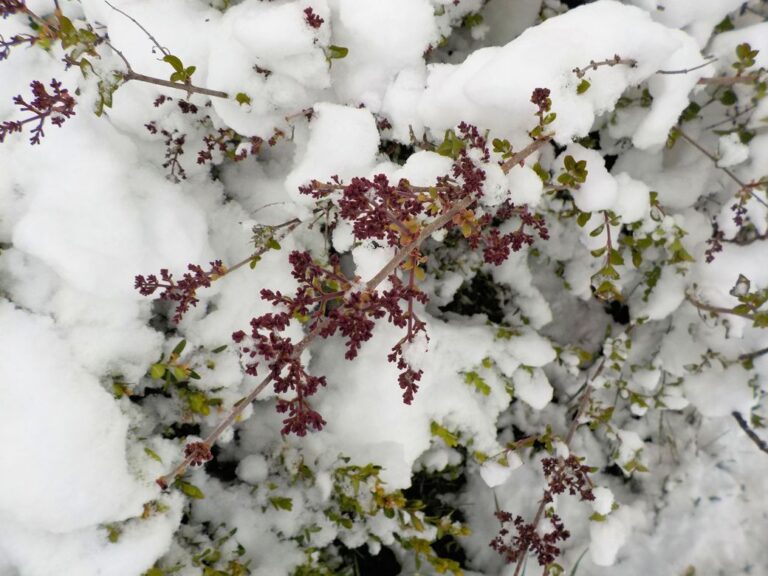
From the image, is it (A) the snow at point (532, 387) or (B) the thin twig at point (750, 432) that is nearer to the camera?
(A) the snow at point (532, 387)

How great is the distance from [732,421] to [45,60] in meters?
3.27

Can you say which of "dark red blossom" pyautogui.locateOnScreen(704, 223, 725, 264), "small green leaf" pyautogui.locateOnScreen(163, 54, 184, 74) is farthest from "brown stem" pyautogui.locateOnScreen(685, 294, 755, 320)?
"small green leaf" pyautogui.locateOnScreen(163, 54, 184, 74)

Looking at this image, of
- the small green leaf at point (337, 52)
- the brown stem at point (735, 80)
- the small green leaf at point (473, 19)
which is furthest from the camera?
the small green leaf at point (473, 19)

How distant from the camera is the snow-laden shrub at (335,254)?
54.9 inches

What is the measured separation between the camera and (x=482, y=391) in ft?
6.75

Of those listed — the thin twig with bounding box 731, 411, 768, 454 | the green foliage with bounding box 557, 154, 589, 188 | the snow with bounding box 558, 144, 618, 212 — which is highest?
the green foliage with bounding box 557, 154, 589, 188

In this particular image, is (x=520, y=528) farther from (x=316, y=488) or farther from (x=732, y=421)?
(x=732, y=421)

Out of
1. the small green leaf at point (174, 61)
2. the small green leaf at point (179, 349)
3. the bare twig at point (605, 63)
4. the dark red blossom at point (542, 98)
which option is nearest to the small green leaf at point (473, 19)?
the bare twig at point (605, 63)

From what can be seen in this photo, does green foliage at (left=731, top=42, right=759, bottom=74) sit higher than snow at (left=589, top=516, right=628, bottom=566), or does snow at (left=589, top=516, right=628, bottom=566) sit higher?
green foliage at (left=731, top=42, right=759, bottom=74)

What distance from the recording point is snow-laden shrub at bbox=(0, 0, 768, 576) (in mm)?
1394

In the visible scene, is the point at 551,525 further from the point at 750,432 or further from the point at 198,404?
the point at 198,404

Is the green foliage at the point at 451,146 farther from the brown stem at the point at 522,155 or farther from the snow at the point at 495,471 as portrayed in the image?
the snow at the point at 495,471

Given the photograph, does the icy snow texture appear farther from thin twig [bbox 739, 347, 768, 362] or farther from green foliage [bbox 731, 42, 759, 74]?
thin twig [bbox 739, 347, 768, 362]

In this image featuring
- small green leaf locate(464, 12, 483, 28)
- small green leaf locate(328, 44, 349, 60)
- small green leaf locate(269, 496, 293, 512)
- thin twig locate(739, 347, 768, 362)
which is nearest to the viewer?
small green leaf locate(328, 44, 349, 60)
